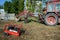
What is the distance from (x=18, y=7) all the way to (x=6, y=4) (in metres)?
6.60

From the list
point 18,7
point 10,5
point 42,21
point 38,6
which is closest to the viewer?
point 42,21

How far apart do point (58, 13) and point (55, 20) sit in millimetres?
623

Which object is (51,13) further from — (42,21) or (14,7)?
(14,7)

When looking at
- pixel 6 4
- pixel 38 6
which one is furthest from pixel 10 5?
pixel 38 6

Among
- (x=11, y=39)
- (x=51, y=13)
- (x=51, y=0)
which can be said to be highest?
(x=51, y=0)

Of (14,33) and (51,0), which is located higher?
(51,0)

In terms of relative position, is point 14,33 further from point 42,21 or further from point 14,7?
point 14,7

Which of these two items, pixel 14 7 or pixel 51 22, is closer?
pixel 51 22

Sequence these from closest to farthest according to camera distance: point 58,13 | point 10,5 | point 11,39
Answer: point 11,39, point 58,13, point 10,5

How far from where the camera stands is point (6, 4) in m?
47.3

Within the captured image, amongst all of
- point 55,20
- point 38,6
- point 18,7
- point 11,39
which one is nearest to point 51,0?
point 55,20

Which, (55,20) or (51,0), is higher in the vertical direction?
(51,0)

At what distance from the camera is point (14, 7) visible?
42000 mm

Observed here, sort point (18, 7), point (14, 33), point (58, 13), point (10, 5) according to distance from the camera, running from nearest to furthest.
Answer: point (14, 33)
point (58, 13)
point (18, 7)
point (10, 5)
